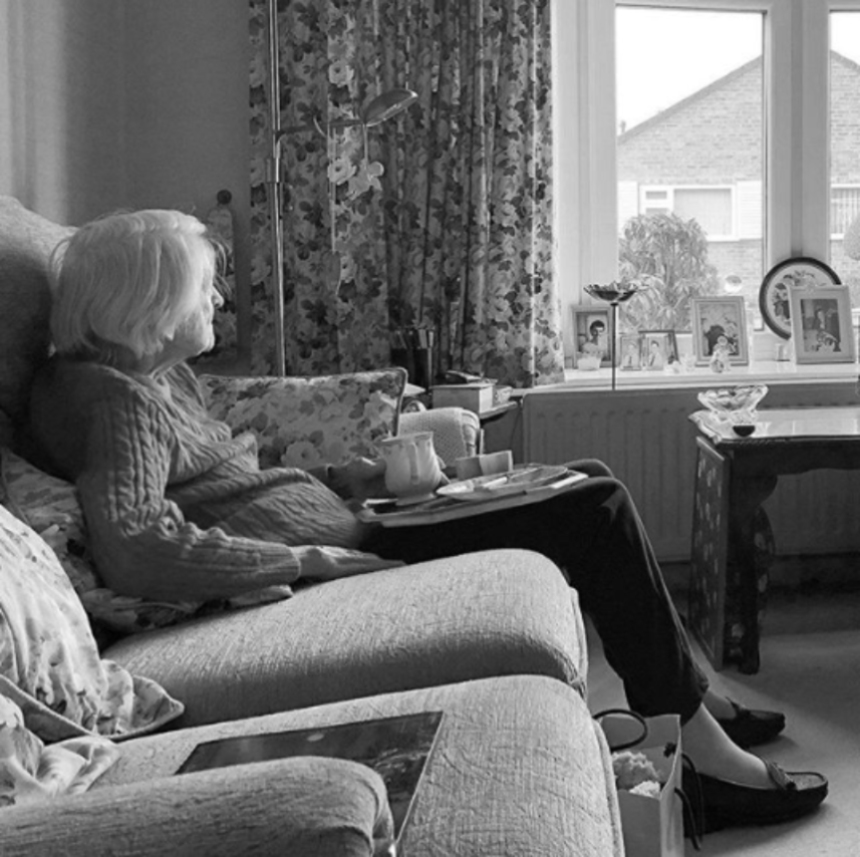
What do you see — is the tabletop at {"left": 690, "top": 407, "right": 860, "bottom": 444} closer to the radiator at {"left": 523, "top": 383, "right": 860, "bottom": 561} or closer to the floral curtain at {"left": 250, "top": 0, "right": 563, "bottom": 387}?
the radiator at {"left": 523, "top": 383, "right": 860, "bottom": 561}

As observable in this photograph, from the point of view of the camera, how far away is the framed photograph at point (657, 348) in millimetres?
3891

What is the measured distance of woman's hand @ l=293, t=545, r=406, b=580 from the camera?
1961mm

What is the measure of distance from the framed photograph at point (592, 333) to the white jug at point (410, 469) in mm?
1674

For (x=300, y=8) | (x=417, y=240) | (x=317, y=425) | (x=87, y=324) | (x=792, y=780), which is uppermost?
(x=300, y=8)

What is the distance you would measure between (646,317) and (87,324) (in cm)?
242

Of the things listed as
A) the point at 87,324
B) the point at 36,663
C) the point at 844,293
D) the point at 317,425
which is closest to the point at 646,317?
the point at 844,293

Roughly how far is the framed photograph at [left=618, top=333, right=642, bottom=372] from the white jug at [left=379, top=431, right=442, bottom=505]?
172 centimetres

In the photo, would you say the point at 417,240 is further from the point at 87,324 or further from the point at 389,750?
the point at 389,750

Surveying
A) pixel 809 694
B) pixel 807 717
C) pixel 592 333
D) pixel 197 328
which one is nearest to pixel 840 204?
pixel 592 333

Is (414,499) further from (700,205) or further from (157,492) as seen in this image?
(700,205)

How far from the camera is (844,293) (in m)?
3.87

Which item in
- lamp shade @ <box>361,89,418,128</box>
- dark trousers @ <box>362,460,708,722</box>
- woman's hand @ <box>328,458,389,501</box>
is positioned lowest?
dark trousers @ <box>362,460,708,722</box>

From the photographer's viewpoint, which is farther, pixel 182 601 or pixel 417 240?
pixel 417 240

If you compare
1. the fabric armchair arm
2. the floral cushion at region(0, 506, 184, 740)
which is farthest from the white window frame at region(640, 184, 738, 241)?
the fabric armchair arm
